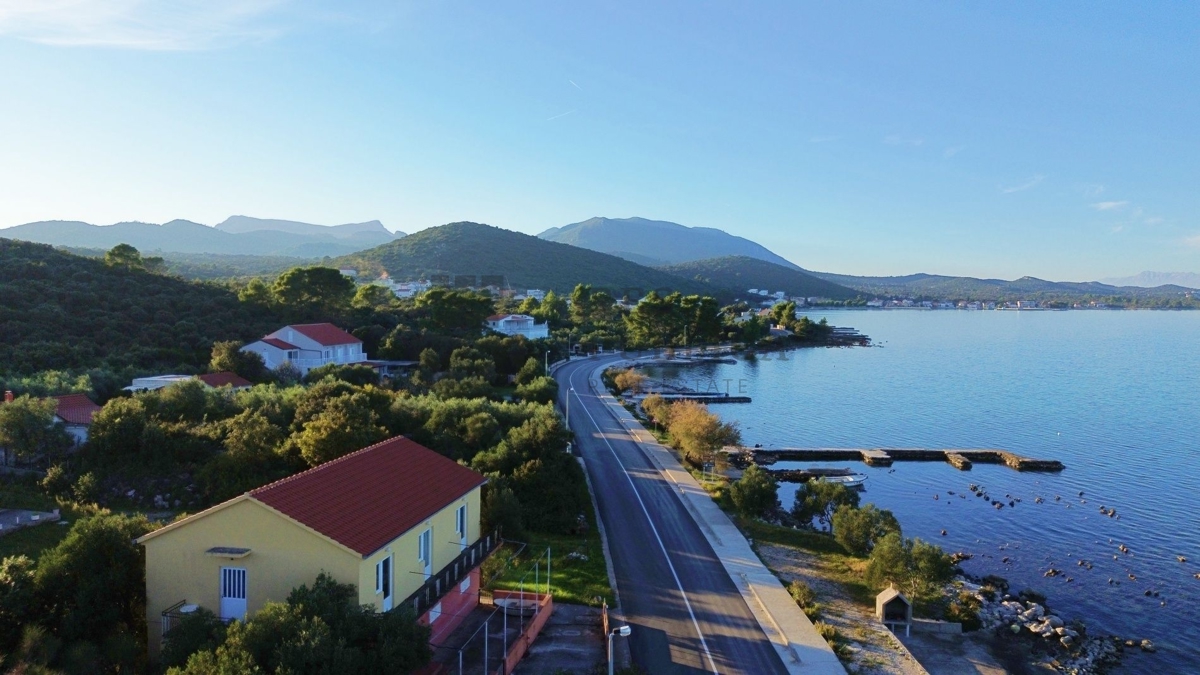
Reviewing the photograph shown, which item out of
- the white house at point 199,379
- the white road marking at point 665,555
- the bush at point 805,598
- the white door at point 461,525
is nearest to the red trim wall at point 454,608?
the white door at point 461,525

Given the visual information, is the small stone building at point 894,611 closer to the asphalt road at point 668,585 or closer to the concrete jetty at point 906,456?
the asphalt road at point 668,585

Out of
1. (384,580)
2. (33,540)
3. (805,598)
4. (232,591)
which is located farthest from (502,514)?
(33,540)

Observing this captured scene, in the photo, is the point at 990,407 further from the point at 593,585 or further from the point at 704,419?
the point at 593,585

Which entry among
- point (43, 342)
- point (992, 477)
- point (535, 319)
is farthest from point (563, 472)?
point (535, 319)

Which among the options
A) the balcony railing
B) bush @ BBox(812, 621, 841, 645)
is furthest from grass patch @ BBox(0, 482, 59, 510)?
bush @ BBox(812, 621, 841, 645)

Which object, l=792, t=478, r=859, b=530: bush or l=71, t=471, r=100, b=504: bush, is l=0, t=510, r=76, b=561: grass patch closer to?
l=71, t=471, r=100, b=504: bush

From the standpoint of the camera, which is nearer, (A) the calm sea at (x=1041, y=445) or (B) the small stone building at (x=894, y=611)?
(B) the small stone building at (x=894, y=611)
